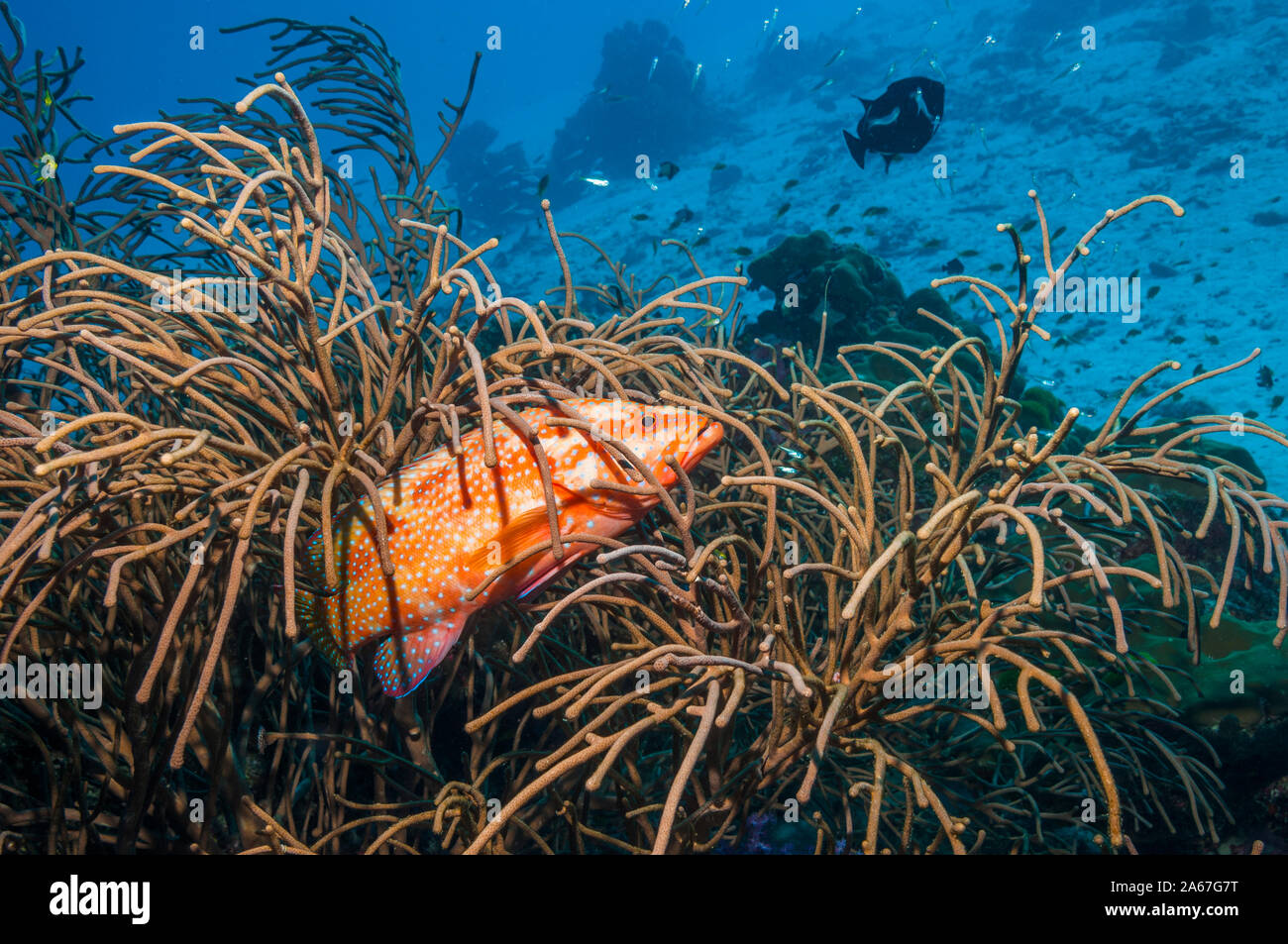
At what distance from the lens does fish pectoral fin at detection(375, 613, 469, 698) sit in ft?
6.53

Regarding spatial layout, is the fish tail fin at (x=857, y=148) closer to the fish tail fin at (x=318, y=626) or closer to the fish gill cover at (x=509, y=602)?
the fish gill cover at (x=509, y=602)

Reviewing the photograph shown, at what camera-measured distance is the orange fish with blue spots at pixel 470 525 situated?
1.90 metres

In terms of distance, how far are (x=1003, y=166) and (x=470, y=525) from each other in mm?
26042

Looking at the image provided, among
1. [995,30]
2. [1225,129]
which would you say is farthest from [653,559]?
[995,30]

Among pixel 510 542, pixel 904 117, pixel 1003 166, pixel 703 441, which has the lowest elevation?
pixel 510 542

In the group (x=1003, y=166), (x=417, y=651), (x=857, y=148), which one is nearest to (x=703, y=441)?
(x=417, y=651)

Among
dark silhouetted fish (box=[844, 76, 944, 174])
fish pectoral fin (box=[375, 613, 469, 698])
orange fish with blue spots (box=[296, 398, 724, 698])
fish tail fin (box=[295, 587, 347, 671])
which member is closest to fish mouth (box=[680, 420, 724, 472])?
orange fish with blue spots (box=[296, 398, 724, 698])

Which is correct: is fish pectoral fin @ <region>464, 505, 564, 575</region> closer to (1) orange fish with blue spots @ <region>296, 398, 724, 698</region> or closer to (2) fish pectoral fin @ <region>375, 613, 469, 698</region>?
(1) orange fish with blue spots @ <region>296, 398, 724, 698</region>

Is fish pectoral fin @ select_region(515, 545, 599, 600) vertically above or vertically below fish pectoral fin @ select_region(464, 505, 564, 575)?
below

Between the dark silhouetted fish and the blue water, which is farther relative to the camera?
the blue water

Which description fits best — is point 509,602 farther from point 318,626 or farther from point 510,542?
point 318,626

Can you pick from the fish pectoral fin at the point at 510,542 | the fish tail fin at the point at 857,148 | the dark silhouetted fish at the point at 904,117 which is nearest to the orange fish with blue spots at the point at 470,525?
the fish pectoral fin at the point at 510,542

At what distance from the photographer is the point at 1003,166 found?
21.8 meters

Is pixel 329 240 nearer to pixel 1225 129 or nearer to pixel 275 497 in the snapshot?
pixel 275 497
